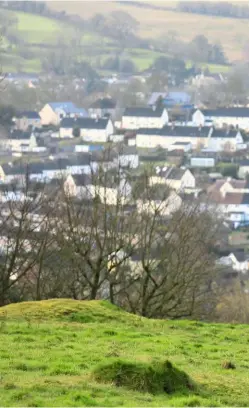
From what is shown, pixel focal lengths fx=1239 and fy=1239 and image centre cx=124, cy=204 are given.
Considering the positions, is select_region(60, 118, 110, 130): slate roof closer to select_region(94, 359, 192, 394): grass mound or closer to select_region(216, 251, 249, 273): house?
select_region(216, 251, 249, 273): house

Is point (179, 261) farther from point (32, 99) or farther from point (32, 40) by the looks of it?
point (32, 40)

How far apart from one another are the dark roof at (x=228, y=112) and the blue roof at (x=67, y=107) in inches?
523

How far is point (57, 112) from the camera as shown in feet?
400

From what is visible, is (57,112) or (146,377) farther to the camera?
(57,112)

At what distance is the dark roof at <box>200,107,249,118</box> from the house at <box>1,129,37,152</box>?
64.9 feet

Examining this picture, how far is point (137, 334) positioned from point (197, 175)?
6960cm

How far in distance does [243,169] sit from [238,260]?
34.3 m

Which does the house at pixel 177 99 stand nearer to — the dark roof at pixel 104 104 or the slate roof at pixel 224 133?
the dark roof at pixel 104 104

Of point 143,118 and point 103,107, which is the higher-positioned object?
point 103,107

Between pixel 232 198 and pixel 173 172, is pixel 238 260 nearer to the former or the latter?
pixel 173 172

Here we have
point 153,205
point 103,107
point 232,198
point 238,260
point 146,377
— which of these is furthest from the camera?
point 103,107

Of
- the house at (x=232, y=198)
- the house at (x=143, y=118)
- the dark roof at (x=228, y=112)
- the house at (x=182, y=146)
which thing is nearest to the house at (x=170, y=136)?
the house at (x=182, y=146)

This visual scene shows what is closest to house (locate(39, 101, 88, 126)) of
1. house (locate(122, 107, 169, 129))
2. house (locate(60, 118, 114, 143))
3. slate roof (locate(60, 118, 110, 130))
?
slate roof (locate(60, 118, 110, 130))

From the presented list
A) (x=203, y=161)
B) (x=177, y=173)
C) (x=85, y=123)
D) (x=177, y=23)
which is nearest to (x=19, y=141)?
(x=85, y=123)
